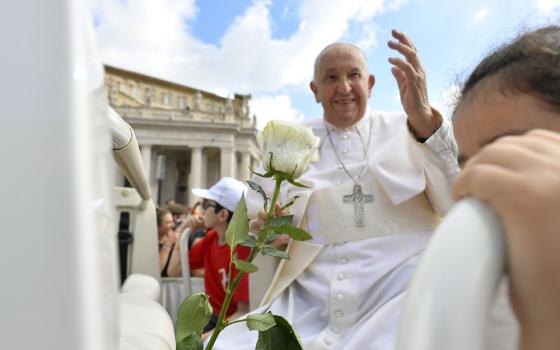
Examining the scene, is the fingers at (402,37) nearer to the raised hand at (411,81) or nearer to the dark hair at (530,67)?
the raised hand at (411,81)

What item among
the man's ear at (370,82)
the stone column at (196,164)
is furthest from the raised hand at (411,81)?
the stone column at (196,164)

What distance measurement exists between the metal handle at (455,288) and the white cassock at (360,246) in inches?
40.8

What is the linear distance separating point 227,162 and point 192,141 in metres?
2.42

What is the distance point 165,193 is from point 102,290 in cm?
3049

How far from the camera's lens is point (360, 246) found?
145cm

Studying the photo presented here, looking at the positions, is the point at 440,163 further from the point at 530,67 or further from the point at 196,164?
the point at 196,164

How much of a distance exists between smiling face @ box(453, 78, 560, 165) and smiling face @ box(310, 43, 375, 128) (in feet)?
3.73

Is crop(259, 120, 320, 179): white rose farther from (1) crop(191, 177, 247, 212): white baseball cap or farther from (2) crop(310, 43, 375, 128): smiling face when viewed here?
(1) crop(191, 177, 247, 212): white baseball cap

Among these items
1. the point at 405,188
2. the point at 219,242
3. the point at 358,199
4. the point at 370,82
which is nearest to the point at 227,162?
the point at 219,242

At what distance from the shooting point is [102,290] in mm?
271

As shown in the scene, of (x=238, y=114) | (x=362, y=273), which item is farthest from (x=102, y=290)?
(x=238, y=114)

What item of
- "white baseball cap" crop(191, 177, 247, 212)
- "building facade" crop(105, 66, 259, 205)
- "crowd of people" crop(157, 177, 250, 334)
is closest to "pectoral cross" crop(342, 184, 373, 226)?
"crowd of people" crop(157, 177, 250, 334)

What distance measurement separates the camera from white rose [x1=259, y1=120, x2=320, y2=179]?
0.59 metres

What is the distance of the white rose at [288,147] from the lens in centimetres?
59
